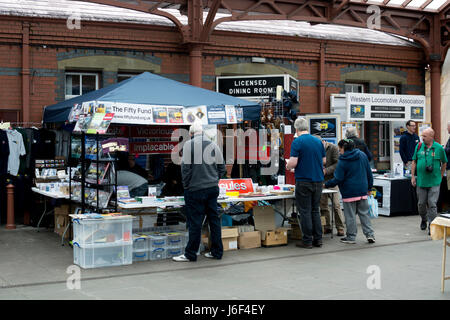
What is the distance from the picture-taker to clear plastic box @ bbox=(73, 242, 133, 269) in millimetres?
7465

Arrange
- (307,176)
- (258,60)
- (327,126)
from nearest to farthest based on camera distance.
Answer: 1. (307,176)
2. (327,126)
3. (258,60)

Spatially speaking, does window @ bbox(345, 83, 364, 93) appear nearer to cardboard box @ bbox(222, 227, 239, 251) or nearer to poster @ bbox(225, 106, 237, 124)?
poster @ bbox(225, 106, 237, 124)

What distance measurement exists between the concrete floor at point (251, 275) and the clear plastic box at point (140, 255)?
0.55 feet

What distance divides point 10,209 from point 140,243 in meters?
4.06

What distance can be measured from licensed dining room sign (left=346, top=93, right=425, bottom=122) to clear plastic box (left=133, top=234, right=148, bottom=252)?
7.98 m

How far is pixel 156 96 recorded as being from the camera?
30.2 feet

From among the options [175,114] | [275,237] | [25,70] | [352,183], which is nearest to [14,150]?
[25,70]

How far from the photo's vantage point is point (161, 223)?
30.7 ft

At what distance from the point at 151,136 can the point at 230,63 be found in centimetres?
375

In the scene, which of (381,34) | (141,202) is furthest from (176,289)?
(381,34)
